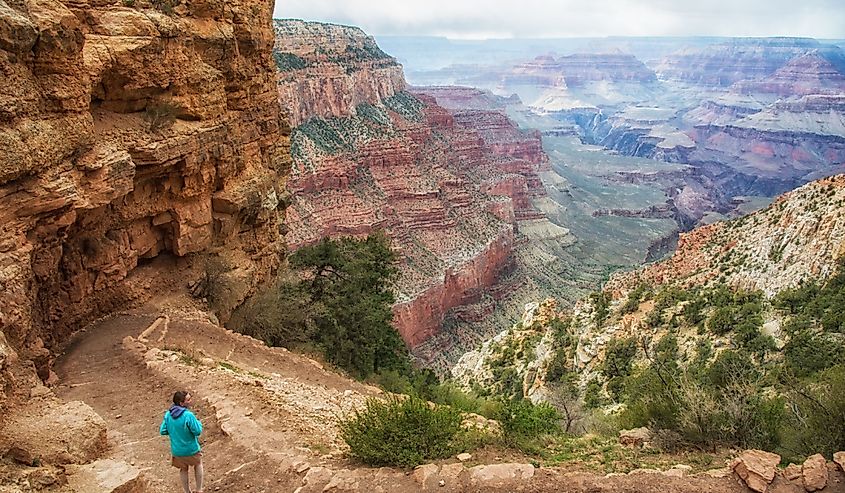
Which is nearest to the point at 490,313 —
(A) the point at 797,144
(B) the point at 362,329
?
(B) the point at 362,329

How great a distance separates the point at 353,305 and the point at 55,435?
1565cm

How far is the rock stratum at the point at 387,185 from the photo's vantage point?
52969mm

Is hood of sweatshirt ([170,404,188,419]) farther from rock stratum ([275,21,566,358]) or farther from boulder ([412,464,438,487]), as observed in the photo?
rock stratum ([275,21,566,358])

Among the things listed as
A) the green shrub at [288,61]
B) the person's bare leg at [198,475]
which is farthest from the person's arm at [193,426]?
the green shrub at [288,61]

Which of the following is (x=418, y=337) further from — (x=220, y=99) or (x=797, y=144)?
(x=797, y=144)

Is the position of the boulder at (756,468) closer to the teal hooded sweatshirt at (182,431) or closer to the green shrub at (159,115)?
the teal hooded sweatshirt at (182,431)

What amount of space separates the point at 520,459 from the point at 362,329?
46.6 feet

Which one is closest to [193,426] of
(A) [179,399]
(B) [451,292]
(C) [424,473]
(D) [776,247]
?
(A) [179,399]

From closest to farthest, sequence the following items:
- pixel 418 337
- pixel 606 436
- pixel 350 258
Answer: pixel 606 436 < pixel 350 258 < pixel 418 337

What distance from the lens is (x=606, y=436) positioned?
13.1 metres

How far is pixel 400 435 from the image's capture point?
9.31m

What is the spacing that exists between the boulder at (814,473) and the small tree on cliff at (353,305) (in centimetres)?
1478

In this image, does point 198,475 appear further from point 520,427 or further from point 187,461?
point 520,427

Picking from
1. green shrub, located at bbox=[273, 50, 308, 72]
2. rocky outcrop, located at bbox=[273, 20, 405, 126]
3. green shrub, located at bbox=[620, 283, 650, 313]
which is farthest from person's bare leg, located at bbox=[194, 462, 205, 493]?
green shrub, located at bbox=[273, 50, 308, 72]
